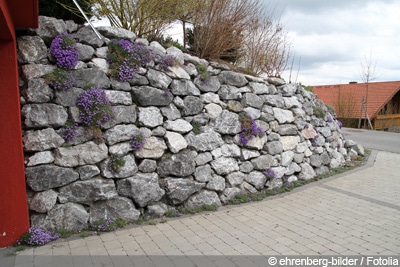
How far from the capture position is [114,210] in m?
3.89

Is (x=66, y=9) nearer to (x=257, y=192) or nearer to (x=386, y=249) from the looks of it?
(x=257, y=192)

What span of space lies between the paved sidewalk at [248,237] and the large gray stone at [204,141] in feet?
3.43

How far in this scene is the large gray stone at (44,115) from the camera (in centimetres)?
340

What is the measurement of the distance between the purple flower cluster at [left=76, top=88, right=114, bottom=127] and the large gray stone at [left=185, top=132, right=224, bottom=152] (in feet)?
4.47

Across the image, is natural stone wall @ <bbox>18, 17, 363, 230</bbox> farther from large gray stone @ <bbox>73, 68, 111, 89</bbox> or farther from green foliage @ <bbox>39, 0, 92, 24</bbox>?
green foliage @ <bbox>39, 0, 92, 24</bbox>

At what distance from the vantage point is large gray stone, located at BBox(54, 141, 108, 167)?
356cm

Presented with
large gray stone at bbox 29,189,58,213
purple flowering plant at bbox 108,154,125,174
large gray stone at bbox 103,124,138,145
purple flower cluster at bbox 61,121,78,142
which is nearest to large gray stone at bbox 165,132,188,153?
large gray stone at bbox 103,124,138,145

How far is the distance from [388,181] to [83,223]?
635 cm

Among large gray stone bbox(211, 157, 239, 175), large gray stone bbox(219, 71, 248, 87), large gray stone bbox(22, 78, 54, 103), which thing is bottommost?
large gray stone bbox(211, 157, 239, 175)

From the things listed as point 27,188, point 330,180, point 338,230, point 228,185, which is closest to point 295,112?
point 330,180

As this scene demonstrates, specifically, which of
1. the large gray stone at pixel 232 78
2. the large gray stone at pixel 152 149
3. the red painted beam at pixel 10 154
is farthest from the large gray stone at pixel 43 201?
the large gray stone at pixel 232 78

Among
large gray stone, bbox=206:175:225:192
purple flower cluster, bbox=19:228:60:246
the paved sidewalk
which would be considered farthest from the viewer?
large gray stone, bbox=206:175:225:192

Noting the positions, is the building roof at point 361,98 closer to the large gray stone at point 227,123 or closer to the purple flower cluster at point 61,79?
the large gray stone at point 227,123

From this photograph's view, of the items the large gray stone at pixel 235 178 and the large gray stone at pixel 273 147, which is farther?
the large gray stone at pixel 273 147
